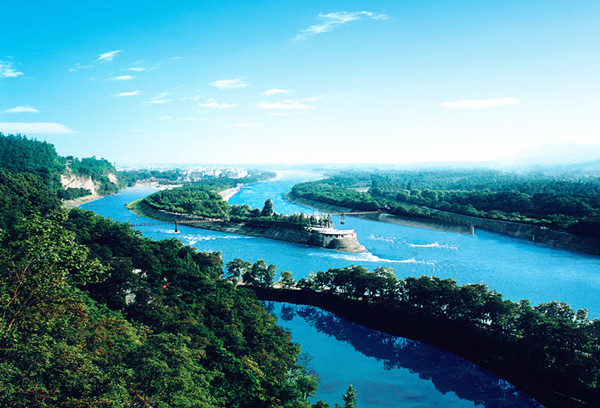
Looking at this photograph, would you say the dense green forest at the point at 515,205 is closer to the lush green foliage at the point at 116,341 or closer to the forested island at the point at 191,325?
the forested island at the point at 191,325

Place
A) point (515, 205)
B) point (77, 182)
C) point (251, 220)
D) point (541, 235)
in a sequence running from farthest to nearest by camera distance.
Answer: point (77, 182) < point (515, 205) < point (251, 220) < point (541, 235)

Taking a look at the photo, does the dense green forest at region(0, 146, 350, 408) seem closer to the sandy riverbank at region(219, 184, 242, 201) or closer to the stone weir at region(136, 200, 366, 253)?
the stone weir at region(136, 200, 366, 253)

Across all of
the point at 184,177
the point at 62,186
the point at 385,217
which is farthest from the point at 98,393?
the point at 184,177

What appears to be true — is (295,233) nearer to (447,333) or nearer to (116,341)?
(447,333)

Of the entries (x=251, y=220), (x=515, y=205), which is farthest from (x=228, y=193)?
(x=515, y=205)

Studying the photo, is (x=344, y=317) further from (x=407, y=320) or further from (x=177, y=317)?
(x=177, y=317)

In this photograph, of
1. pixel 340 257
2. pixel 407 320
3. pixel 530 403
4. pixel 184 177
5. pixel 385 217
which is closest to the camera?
pixel 530 403
